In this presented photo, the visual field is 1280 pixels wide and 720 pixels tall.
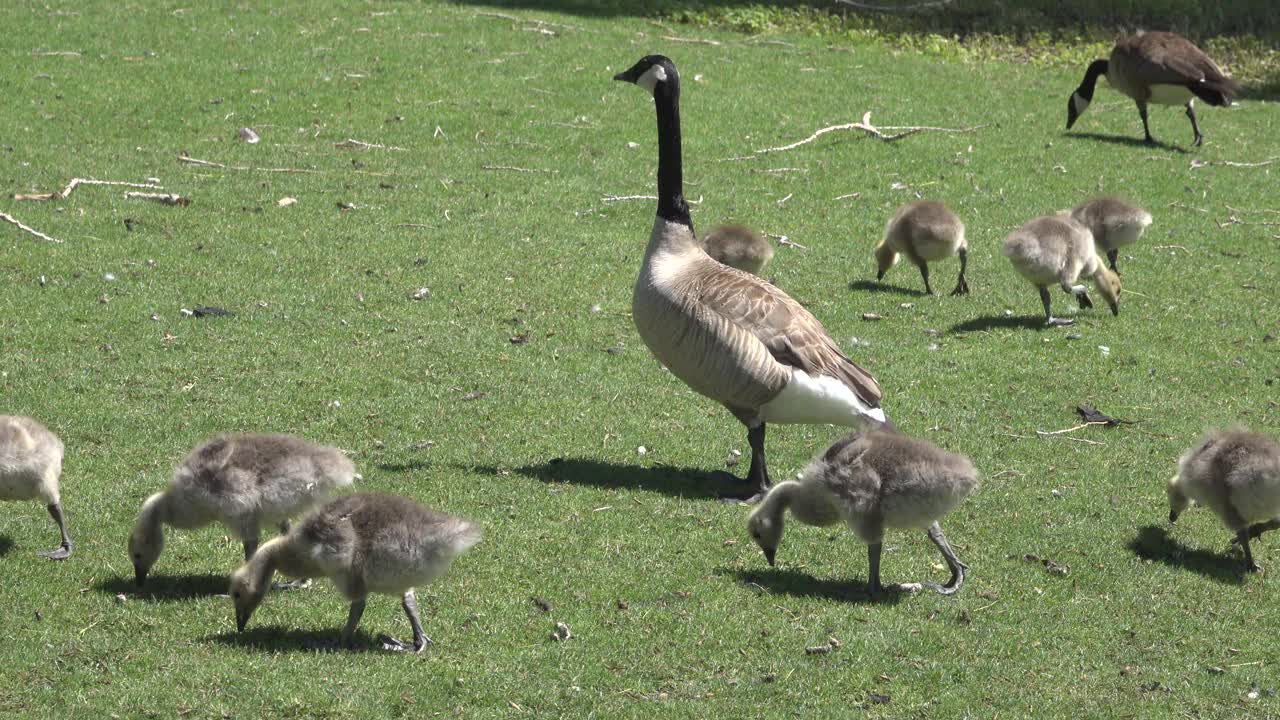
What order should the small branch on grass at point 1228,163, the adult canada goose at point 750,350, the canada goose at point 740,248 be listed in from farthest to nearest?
the small branch on grass at point 1228,163 → the canada goose at point 740,248 → the adult canada goose at point 750,350

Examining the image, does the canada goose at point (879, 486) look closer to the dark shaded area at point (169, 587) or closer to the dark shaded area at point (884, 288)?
the dark shaded area at point (169, 587)

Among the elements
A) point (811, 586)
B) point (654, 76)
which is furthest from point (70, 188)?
point (811, 586)

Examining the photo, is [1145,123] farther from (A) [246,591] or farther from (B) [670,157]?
(A) [246,591]

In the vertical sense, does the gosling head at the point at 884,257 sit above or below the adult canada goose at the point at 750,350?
below

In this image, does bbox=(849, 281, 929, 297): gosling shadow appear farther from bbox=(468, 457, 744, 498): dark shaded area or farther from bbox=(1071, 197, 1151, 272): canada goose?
bbox=(468, 457, 744, 498): dark shaded area

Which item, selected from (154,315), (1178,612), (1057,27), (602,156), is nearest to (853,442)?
(1178,612)

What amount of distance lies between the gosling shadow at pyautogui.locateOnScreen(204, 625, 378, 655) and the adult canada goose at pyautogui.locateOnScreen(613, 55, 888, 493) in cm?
324

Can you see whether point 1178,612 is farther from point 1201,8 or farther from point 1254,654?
point 1201,8

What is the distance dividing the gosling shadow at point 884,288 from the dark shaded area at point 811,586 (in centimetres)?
673

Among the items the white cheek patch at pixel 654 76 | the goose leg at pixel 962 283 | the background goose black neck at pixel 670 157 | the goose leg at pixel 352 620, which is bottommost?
the goose leg at pixel 962 283

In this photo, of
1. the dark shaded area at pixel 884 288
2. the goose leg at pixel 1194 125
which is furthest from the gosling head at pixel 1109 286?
the goose leg at pixel 1194 125

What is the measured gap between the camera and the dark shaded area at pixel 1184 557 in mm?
8547

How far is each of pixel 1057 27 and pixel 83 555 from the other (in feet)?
75.2

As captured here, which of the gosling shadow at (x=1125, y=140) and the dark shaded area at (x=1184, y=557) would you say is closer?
the dark shaded area at (x=1184, y=557)
